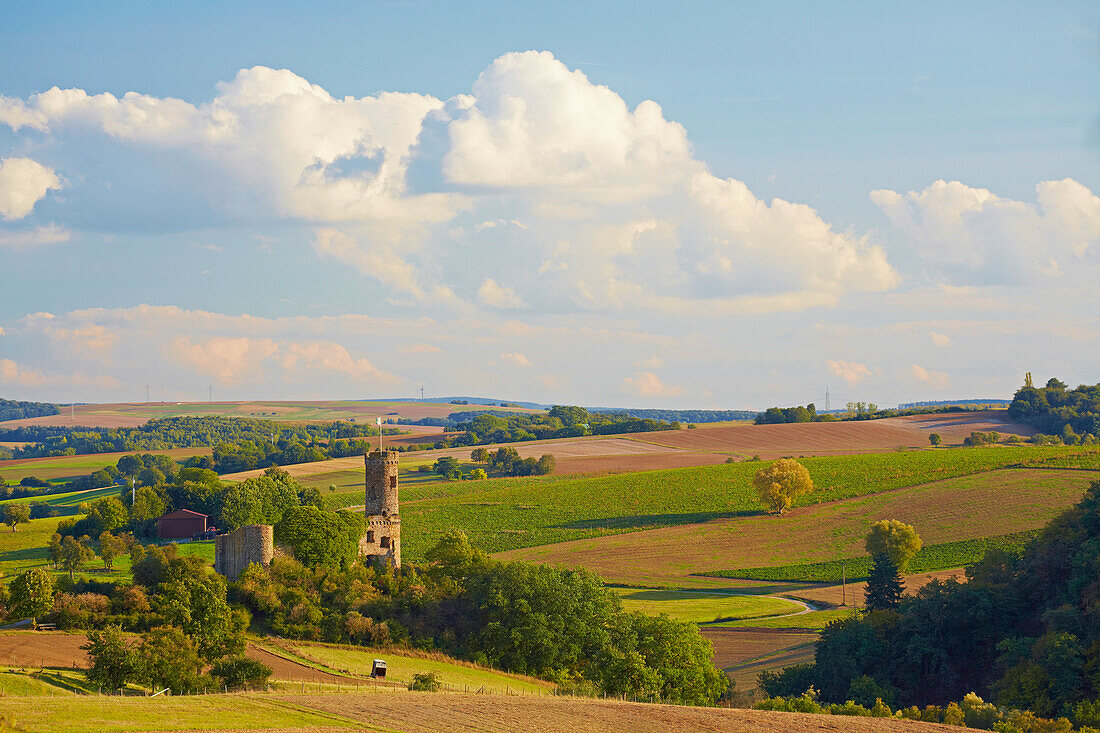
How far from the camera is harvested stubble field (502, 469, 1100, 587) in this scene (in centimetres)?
A: 8688

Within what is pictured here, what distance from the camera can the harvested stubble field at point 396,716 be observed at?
93.6 feet

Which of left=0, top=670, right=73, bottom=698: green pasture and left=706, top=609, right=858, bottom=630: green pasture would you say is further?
left=706, top=609, right=858, bottom=630: green pasture

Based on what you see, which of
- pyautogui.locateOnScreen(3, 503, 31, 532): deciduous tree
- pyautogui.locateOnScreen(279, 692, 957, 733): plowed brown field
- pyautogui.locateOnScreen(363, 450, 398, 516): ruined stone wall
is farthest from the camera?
pyautogui.locateOnScreen(3, 503, 31, 532): deciduous tree

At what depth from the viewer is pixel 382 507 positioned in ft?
211

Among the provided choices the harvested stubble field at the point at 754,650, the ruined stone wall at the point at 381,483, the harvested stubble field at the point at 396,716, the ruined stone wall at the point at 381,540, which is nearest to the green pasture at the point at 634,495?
the ruined stone wall at the point at 381,540

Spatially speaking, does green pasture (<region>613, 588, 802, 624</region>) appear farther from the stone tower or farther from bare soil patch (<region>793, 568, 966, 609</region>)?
the stone tower

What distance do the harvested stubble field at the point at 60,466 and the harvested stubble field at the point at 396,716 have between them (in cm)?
12674

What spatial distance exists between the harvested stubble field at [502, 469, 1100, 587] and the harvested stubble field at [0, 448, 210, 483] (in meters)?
87.9

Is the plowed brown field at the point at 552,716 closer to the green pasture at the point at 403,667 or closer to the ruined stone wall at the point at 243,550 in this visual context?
the green pasture at the point at 403,667

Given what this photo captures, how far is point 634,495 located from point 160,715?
283ft

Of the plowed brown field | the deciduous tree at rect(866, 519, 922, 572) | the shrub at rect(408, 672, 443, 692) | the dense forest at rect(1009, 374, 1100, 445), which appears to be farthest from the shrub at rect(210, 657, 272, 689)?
the dense forest at rect(1009, 374, 1100, 445)

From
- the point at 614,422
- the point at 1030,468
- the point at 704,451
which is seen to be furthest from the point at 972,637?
the point at 614,422

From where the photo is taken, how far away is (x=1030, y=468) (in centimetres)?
10825

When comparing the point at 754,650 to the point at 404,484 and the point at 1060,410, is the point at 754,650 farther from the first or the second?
the point at 1060,410
